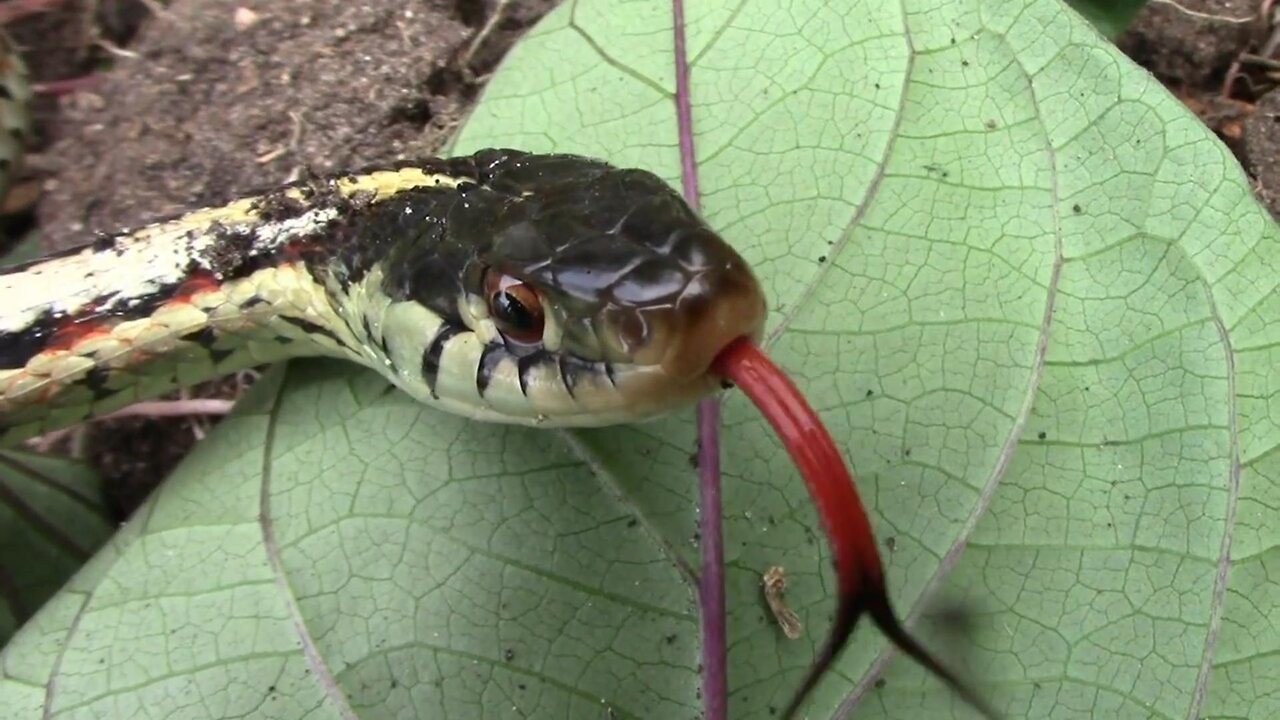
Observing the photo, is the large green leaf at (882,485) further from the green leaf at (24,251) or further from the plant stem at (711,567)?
the green leaf at (24,251)

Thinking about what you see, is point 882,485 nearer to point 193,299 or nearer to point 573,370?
point 573,370

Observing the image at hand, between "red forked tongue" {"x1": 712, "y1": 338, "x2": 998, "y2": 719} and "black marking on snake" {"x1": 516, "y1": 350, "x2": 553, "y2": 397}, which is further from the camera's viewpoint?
"black marking on snake" {"x1": 516, "y1": 350, "x2": 553, "y2": 397}

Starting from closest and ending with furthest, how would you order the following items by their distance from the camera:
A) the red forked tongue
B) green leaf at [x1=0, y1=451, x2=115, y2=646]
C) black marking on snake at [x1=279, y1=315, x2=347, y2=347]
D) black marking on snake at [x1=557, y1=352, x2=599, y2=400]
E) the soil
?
the red forked tongue → black marking on snake at [x1=557, y1=352, x2=599, y2=400] → black marking on snake at [x1=279, y1=315, x2=347, y2=347] → green leaf at [x1=0, y1=451, x2=115, y2=646] → the soil

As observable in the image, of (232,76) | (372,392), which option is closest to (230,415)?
(372,392)

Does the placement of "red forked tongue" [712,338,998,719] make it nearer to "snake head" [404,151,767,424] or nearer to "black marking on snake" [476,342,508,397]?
"snake head" [404,151,767,424]

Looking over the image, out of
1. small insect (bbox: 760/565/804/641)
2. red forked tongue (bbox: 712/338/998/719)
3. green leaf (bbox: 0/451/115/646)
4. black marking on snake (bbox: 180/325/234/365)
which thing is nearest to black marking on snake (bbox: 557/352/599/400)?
red forked tongue (bbox: 712/338/998/719)

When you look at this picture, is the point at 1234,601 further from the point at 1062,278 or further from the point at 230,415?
the point at 230,415

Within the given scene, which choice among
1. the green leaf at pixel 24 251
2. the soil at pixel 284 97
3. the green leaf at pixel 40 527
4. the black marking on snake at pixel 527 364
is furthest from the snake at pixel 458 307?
the green leaf at pixel 24 251
